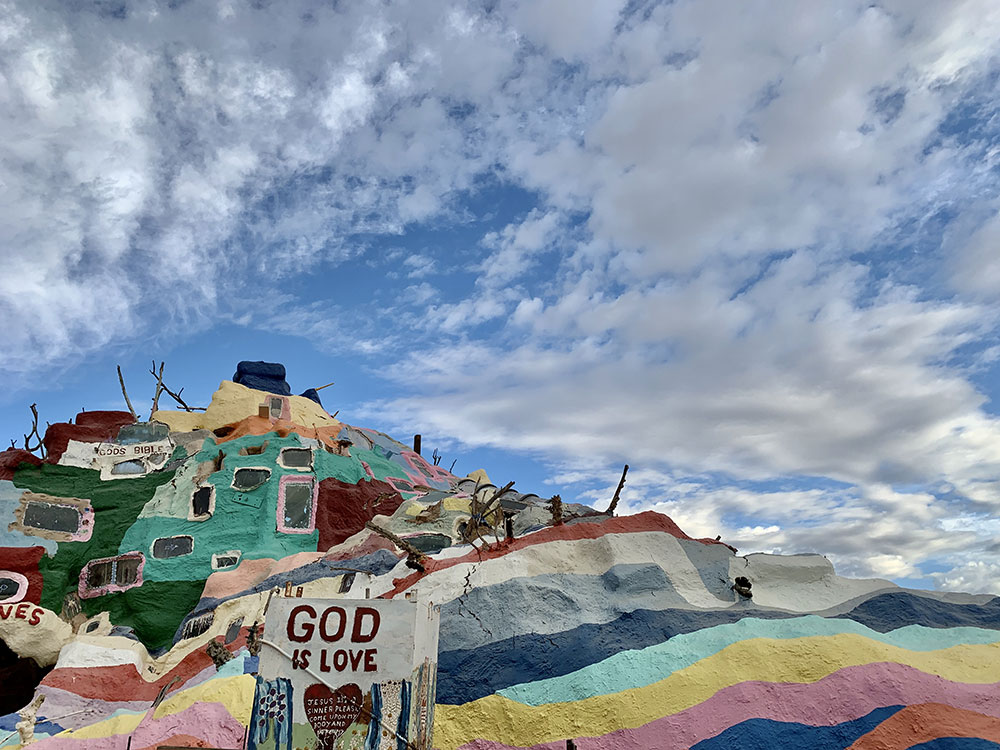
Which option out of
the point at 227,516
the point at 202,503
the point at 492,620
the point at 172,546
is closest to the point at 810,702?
the point at 492,620

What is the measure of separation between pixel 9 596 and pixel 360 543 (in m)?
12.1

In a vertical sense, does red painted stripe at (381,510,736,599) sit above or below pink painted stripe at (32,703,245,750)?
above

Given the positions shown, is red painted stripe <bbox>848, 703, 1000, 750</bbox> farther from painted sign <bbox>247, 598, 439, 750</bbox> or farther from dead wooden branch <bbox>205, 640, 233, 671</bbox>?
dead wooden branch <bbox>205, 640, 233, 671</bbox>

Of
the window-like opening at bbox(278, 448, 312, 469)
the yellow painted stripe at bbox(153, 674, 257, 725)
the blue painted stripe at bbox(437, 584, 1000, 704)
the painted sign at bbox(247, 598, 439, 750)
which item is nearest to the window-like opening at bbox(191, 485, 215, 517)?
the window-like opening at bbox(278, 448, 312, 469)

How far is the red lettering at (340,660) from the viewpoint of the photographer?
8.97m

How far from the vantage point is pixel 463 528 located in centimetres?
2377

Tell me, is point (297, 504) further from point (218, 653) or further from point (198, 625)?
point (218, 653)

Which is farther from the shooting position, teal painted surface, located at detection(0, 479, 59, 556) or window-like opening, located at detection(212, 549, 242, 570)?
window-like opening, located at detection(212, 549, 242, 570)

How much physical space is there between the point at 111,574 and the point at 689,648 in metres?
21.8

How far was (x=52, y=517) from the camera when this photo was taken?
26.5 metres

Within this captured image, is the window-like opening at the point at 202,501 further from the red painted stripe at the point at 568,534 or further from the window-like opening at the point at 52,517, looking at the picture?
the red painted stripe at the point at 568,534

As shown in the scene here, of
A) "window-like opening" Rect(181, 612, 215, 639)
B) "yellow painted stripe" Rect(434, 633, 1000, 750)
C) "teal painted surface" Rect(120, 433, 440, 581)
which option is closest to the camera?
"yellow painted stripe" Rect(434, 633, 1000, 750)

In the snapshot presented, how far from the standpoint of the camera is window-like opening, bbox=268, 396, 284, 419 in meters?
38.2

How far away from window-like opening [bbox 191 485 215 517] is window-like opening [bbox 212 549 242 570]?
198 cm
